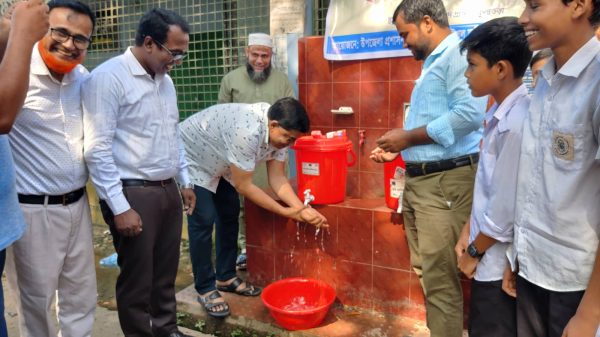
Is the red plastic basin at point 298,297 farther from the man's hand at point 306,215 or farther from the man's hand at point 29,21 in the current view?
the man's hand at point 29,21

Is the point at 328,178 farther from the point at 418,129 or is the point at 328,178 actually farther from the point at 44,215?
the point at 44,215

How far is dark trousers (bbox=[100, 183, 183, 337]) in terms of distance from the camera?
2.59 meters

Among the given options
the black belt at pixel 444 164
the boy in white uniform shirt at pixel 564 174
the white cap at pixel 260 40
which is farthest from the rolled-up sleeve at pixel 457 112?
the white cap at pixel 260 40

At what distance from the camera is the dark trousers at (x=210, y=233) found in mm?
3389

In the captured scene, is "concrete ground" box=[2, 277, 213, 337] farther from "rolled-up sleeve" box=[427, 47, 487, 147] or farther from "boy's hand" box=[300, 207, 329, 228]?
"rolled-up sleeve" box=[427, 47, 487, 147]

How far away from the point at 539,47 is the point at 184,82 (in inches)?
199

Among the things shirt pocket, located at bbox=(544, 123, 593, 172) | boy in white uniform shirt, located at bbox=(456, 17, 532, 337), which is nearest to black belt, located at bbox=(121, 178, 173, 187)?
boy in white uniform shirt, located at bbox=(456, 17, 532, 337)

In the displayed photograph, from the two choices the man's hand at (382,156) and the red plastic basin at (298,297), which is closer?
the man's hand at (382,156)

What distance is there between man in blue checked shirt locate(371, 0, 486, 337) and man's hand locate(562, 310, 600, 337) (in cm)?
115

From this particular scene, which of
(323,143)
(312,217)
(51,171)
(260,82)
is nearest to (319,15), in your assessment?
(260,82)

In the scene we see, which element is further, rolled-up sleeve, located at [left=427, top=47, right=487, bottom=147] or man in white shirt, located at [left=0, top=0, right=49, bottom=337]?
rolled-up sleeve, located at [left=427, top=47, right=487, bottom=147]

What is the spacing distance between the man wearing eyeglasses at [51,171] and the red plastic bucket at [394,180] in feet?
6.31

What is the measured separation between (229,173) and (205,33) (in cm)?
284

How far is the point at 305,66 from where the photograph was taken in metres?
4.31
